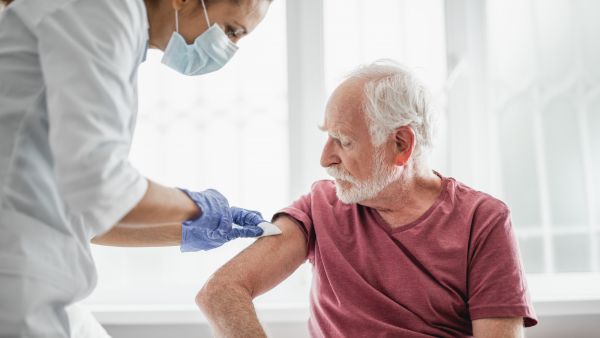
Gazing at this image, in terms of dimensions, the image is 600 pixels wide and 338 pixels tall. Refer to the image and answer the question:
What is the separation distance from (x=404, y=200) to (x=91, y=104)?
1022mm

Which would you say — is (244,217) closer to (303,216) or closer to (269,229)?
(269,229)

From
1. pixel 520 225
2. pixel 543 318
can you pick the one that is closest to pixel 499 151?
pixel 520 225

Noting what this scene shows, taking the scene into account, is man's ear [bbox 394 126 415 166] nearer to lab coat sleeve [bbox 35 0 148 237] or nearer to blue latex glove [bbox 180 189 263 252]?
blue latex glove [bbox 180 189 263 252]

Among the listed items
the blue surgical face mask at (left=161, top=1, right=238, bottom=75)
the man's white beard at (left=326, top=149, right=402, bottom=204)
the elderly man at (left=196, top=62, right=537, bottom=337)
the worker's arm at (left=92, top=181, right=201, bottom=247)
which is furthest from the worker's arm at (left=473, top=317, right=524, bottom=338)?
the blue surgical face mask at (left=161, top=1, right=238, bottom=75)

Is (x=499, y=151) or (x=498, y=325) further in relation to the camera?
(x=499, y=151)

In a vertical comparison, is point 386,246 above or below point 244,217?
below

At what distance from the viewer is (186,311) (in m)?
1.95

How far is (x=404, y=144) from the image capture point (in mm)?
1714

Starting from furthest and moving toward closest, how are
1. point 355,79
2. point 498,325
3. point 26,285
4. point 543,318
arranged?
1. point 543,318
2. point 355,79
3. point 498,325
4. point 26,285

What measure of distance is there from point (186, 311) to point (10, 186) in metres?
1.06

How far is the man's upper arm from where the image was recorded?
1556 mm

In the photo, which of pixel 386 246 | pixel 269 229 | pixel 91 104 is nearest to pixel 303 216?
pixel 269 229

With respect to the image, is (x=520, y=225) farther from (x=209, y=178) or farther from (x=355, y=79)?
(x=209, y=178)

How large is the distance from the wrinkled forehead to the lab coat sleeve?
793 millimetres
